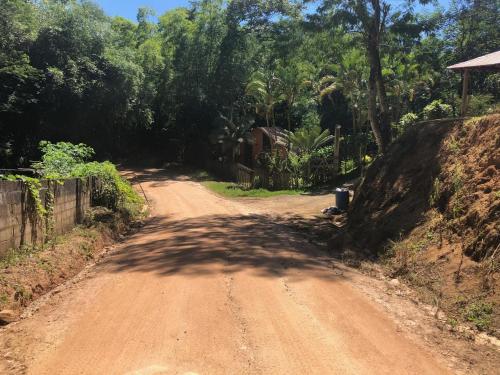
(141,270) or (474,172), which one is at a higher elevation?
(474,172)

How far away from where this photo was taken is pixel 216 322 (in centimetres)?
618

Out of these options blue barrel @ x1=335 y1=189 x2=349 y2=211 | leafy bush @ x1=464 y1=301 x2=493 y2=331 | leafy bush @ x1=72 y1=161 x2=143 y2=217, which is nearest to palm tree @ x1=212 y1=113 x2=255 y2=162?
blue barrel @ x1=335 y1=189 x2=349 y2=211

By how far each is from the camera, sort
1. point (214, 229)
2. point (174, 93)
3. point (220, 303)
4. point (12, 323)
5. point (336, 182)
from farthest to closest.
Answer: point (174, 93) → point (336, 182) → point (214, 229) → point (220, 303) → point (12, 323)

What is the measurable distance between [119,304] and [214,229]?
7.92 metres

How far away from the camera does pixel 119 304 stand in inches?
276

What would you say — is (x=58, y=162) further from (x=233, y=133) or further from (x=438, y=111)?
(x=233, y=133)

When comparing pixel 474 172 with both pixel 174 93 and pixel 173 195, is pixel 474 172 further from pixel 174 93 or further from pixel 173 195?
pixel 174 93

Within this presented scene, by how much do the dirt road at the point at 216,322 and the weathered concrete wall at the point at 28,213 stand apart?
133cm

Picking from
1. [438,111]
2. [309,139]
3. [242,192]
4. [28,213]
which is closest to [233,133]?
[309,139]

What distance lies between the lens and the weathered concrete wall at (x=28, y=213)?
26.6ft

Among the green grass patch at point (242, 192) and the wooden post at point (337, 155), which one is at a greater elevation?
the wooden post at point (337, 155)

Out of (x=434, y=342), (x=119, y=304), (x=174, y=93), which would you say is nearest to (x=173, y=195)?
(x=174, y=93)

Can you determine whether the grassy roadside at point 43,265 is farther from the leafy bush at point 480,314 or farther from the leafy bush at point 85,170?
the leafy bush at point 480,314

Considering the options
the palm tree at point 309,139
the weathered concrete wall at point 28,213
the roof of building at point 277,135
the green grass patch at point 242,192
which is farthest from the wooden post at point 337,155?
the weathered concrete wall at point 28,213
